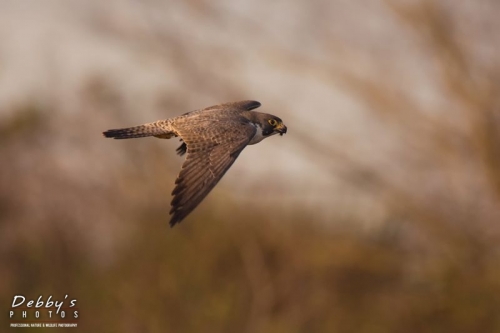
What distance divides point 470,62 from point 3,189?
10415 millimetres

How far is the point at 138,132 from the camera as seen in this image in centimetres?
582

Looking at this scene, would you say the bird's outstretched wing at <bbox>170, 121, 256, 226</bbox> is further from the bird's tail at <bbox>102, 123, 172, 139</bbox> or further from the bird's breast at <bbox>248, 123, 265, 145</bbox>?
the bird's tail at <bbox>102, 123, 172, 139</bbox>

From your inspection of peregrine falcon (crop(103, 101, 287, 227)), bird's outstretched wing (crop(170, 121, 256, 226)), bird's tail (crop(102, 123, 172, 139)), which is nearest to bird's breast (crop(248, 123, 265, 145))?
peregrine falcon (crop(103, 101, 287, 227))

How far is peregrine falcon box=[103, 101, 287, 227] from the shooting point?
5.15 metres

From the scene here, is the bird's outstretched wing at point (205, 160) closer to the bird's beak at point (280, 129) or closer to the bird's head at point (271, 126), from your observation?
the bird's head at point (271, 126)

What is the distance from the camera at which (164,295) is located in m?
20.1

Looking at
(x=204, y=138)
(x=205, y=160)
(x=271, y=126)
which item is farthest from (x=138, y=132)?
(x=271, y=126)

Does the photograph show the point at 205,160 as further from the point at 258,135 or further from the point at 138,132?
the point at 258,135

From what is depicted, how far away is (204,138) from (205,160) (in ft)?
0.71

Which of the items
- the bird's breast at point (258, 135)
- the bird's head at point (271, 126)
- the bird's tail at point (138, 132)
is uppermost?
the bird's head at point (271, 126)

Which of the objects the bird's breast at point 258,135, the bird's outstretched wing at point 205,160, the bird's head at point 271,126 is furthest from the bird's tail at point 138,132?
the bird's head at point 271,126

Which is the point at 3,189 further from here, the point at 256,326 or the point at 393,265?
the point at 393,265

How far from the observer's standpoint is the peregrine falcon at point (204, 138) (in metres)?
5.15

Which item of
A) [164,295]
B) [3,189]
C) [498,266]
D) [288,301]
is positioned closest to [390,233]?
[498,266]
